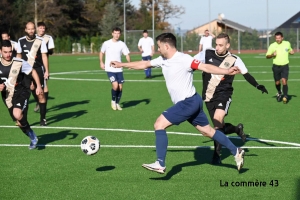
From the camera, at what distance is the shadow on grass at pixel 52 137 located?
37.6ft

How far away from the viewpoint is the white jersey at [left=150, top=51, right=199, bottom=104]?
8.14m

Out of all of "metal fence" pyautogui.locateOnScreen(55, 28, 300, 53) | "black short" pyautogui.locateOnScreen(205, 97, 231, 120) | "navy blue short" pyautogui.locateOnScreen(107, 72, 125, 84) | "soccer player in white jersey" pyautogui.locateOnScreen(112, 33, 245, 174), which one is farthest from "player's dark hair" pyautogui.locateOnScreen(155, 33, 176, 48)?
"metal fence" pyautogui.locateOnScreen(55, 28, 300, 53)

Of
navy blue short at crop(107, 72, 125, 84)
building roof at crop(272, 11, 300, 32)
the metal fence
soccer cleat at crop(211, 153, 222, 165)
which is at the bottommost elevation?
soccer cleat at crop(211, 153, 222, 165)

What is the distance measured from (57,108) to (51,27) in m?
62.6

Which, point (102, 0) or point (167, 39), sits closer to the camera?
point (167, 39)

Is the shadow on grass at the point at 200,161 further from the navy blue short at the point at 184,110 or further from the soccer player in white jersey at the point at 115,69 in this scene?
the soccer player in white jersey at the point at 115,69

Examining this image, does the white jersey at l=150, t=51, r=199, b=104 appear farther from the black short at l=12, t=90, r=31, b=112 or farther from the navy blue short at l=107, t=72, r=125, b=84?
the navy blue short at l=107, t=72, r=125, b=84

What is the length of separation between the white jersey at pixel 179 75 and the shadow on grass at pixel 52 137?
3.77 m

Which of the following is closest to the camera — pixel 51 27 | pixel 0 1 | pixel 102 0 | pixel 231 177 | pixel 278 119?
pixel 231 177

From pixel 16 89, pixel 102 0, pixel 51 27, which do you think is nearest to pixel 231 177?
pixel 16 89

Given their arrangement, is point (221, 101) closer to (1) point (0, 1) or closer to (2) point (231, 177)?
(2) point (231, 177)

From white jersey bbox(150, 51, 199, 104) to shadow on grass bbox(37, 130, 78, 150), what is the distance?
12.4 feet

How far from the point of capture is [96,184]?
806 centimetres

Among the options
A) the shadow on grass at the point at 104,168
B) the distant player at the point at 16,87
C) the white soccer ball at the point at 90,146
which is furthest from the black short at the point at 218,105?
the distant player at the point at 16,87
